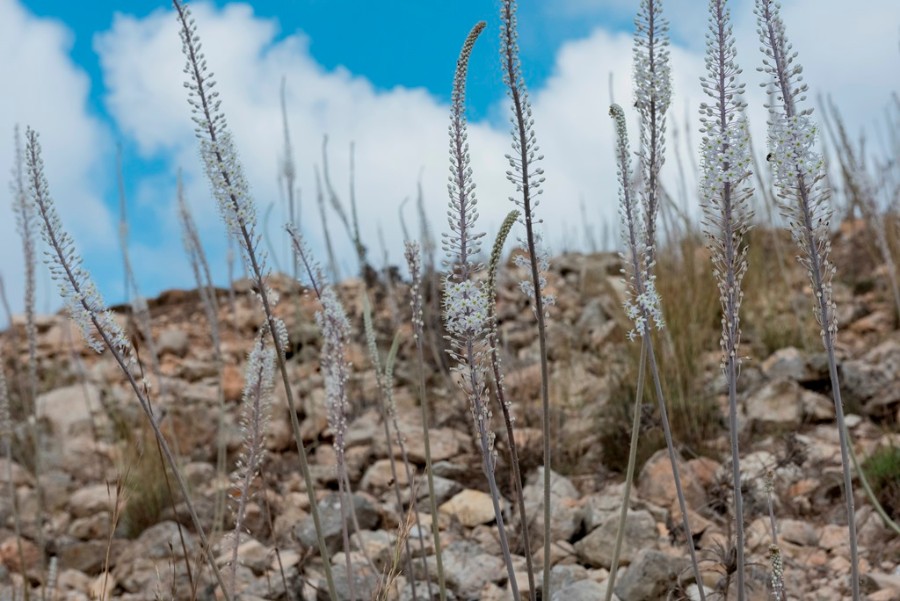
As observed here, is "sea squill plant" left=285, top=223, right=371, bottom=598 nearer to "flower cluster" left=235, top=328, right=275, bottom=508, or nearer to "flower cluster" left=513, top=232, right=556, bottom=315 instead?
"flower cluster" left=235, top=328, right=275, bottom=508

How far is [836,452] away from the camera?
5.44 m

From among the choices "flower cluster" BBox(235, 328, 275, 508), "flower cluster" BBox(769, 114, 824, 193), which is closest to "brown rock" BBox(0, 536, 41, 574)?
"flower cluster" BBox(235, 328, 275, 508)

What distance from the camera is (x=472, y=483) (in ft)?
19.2

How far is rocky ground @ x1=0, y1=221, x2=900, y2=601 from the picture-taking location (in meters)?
4.20

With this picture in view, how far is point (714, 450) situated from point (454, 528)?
6.11ft

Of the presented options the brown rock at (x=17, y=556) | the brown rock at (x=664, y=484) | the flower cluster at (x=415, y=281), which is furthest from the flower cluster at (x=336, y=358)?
the brown rock at (x=17, y=556)

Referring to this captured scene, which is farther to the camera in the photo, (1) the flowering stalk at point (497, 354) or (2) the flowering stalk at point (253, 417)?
(2) the flowering stalk at point (253, 417)

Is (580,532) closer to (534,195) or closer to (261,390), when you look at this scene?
(261,390)

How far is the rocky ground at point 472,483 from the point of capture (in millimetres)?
4195

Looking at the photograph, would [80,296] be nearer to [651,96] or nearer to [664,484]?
[651,96]

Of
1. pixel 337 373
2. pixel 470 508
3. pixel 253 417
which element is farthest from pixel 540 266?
pixel 470 508

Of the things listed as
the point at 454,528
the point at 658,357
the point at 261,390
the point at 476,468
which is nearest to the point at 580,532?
the point at 454,528

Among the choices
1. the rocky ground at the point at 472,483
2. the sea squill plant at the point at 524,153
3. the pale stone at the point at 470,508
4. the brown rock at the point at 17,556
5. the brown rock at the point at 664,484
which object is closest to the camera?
the sea squill plant at the point at 524,153

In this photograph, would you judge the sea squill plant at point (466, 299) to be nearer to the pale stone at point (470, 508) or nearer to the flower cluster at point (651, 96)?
the flower cluster at point (651, 96)
